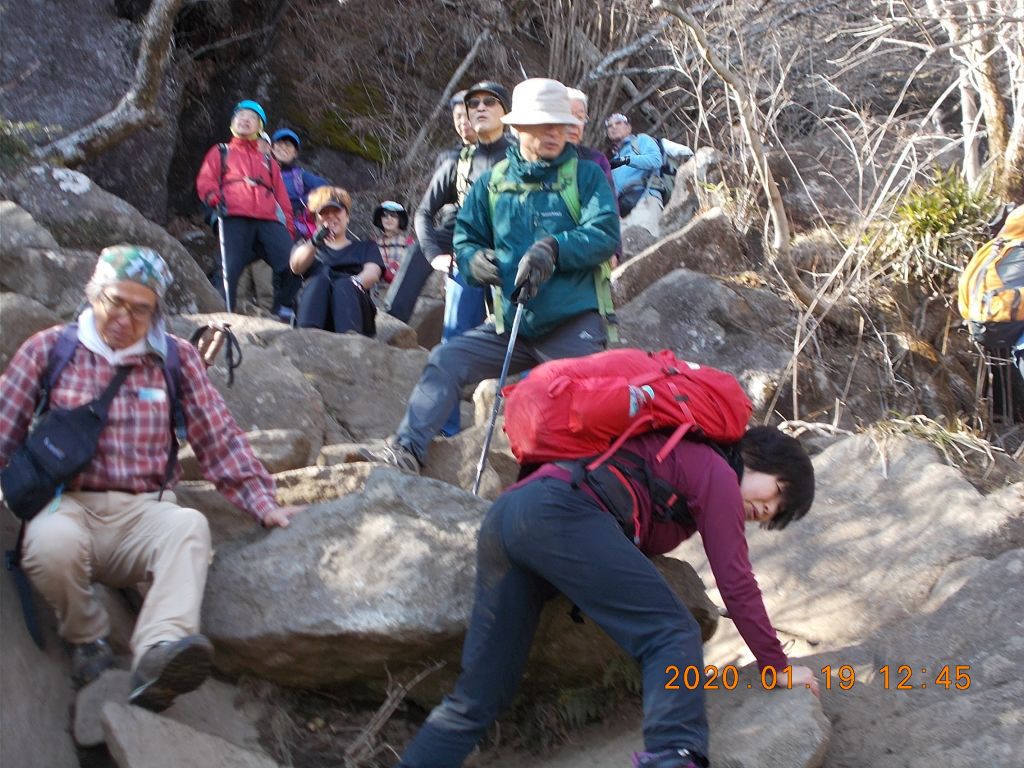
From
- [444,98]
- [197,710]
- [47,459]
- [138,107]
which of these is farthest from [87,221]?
[197,710]

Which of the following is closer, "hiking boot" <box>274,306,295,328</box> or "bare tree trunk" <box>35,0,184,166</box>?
"hiking boot" <box>274,306,295,328</box>

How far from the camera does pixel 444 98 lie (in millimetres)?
13336

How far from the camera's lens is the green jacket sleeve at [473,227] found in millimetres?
4914

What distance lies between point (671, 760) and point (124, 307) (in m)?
2.19

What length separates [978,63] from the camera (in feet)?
26.3

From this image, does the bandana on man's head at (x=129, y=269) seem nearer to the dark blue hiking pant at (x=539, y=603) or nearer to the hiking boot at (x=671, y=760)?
the dark blue hiking pant at (x=539, y=603)

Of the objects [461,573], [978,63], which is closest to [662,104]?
[978,63]

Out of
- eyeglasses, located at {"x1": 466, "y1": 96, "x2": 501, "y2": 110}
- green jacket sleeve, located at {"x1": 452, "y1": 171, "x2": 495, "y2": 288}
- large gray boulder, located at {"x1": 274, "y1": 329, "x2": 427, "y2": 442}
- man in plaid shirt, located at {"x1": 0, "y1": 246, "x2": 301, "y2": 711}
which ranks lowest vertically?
large gray boulder, located at {"x1": 274, "y1": 329, "x2": 427, "y2": 442}

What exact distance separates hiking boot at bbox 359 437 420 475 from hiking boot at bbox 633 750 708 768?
2022 mm

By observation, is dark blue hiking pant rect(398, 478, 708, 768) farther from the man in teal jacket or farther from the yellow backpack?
the yellow backpack

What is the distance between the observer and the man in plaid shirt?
3.34 metres

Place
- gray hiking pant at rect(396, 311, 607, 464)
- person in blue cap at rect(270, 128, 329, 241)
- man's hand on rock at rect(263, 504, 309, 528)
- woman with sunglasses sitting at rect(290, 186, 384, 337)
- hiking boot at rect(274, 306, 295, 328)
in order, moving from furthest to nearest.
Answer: person in blue cap at rect(270, 128, 329, 241), hiking boot at rect(274, 306, 295, 328), woman with sunglasses sitting at rect(290, 186, 384, 337), gray hiking pant at rect(396, 311, 607, 464), man's hand on rock at rect(263, 504, 309, 528)

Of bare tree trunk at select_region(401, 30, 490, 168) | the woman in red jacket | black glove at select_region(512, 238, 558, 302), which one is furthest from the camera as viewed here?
bare tree trunk at select_region(401, 30, 490, 168)

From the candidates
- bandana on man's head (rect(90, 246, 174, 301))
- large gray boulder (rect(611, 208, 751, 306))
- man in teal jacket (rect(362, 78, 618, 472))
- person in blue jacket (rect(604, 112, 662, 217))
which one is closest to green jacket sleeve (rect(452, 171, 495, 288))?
man in teal jacket (rect(362, 78, 618, 472))
